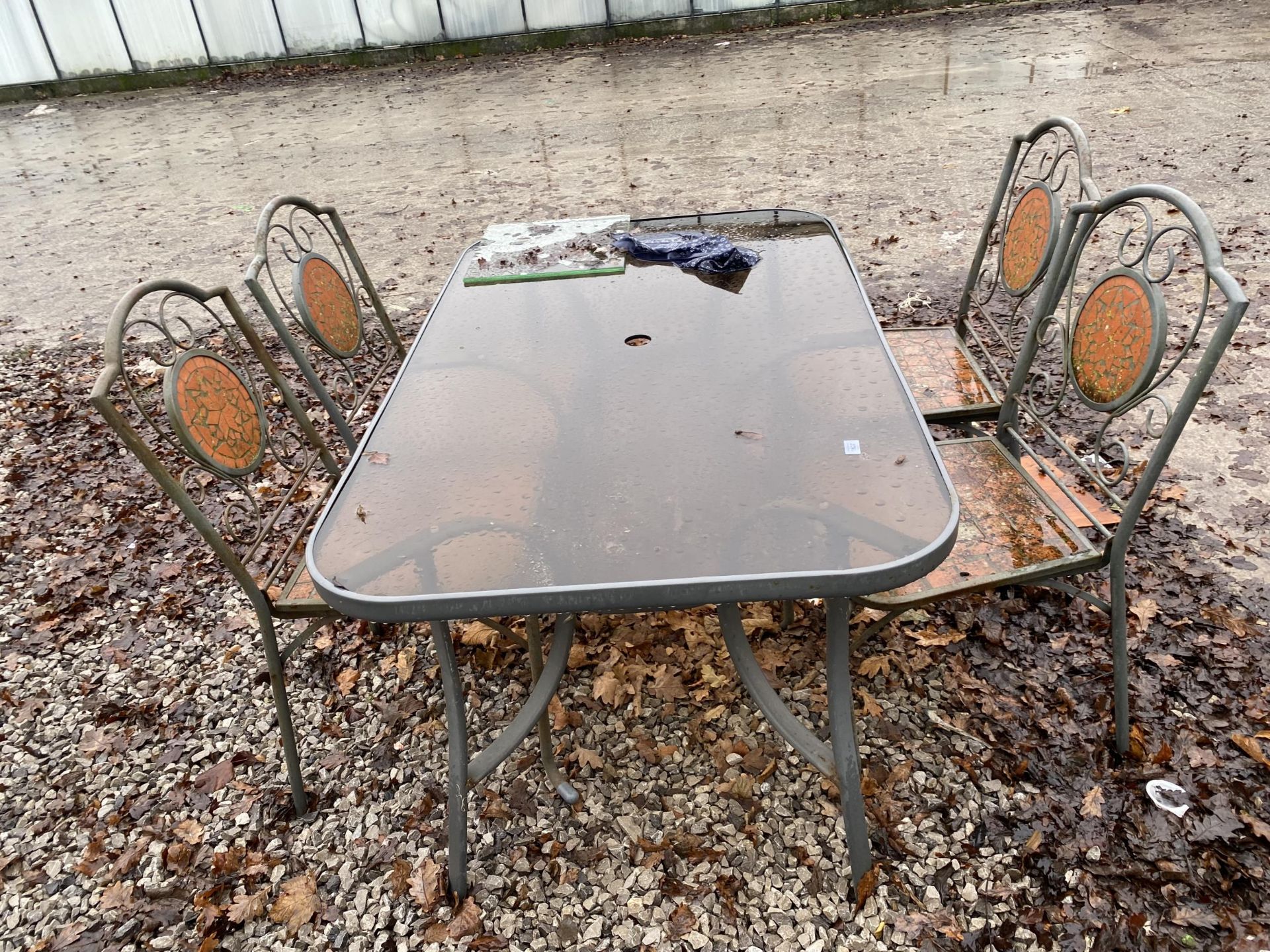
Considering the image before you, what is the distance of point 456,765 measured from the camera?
1964mm

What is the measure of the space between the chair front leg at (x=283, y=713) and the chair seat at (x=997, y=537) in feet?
5.06

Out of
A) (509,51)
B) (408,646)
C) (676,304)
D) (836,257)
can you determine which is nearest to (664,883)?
(408,646)

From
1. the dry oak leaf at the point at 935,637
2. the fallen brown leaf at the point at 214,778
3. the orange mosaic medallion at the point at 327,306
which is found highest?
the orange mosaic medallion at the point at 327,306

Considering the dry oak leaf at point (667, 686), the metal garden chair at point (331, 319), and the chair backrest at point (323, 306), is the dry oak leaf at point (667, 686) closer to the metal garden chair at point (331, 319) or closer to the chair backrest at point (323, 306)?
the metal garden chair at point (331, 319)

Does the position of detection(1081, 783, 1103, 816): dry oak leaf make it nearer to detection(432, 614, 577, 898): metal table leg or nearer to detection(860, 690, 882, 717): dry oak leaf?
detection(860, 690, 882, 717): dry oak leaf

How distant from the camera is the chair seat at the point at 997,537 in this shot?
6.53ft

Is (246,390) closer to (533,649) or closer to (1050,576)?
(533,649)

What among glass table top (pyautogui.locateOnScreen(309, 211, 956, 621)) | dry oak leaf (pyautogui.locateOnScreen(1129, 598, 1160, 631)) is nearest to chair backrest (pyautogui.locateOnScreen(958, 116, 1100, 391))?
glass table top (pyautogui.locateOnScreen(309, 211, 956, 621))

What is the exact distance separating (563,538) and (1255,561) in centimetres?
245

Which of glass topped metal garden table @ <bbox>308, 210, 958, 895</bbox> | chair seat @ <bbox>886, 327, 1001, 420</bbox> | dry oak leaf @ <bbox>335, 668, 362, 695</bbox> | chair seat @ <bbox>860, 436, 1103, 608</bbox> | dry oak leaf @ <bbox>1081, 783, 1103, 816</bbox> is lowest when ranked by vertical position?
dry oak leaf @ <bbox>1081, 783, 1103, 816</bbox>

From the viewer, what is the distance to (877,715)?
7.79 ft

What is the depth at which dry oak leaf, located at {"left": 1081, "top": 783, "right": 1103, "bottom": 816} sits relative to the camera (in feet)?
6.75

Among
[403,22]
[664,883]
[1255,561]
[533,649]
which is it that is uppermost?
[403,22]

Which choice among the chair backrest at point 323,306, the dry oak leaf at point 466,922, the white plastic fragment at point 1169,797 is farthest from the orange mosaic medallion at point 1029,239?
the dry oak leaf at point 466,922
